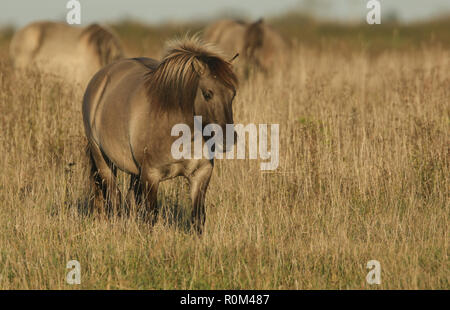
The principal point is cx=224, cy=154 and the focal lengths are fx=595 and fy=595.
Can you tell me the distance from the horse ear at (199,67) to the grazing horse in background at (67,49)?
241 inches

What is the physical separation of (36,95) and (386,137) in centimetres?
450

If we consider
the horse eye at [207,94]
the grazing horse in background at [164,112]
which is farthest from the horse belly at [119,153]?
the horse eye at [207,94]

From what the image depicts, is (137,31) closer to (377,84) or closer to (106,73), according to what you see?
(377,84)

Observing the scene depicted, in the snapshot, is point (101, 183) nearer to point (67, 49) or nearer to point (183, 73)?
point (183, 73)

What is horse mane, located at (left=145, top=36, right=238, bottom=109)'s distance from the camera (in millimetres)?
4402

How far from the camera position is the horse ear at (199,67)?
173 inches

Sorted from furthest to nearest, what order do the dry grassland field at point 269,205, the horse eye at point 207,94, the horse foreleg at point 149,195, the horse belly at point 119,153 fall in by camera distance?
the horse belly at point 119,153
the horse foreleg at point 149,195
the horse eye at point 207,94
the dry grassland field at point 269,205

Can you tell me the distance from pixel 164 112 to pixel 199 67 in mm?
442


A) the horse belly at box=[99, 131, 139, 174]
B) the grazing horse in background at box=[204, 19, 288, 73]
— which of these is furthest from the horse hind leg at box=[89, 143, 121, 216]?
the grazing horse in background at box=[204, 19, 288, 73]

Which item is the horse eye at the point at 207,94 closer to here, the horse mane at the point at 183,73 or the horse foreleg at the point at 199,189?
the horse mane at the point at 183,73

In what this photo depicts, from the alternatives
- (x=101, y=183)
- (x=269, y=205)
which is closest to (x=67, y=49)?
(x=101, y=183)

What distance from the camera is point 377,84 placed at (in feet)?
32.8

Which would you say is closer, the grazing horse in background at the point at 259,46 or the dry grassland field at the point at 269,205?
the dry grassland field at the point at 269,205

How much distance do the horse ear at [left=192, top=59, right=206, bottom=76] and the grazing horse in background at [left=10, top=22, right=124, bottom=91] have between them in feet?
20.1
